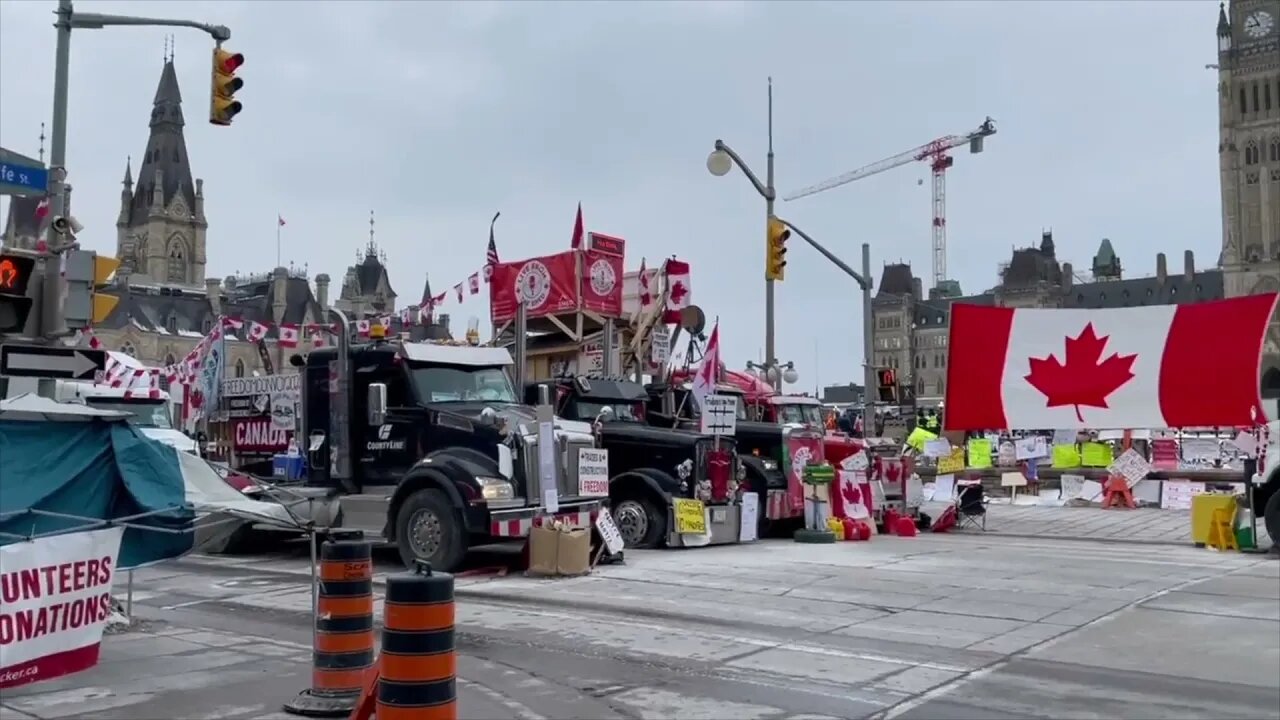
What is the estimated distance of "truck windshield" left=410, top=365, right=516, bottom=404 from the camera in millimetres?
14359

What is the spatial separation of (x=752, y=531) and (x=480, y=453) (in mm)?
5509

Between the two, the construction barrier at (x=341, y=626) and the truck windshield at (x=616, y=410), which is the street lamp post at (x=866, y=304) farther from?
the construction barrier at (x=341, y=626)

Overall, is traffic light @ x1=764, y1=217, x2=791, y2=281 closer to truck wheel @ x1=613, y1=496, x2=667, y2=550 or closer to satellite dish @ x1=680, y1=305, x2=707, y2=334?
satellite dish @ x1=680, y1=305, x2=707, y2=334

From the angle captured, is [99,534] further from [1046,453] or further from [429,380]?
[1046,453]

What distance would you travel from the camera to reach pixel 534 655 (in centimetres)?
899

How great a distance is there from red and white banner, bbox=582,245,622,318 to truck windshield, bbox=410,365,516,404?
15.9 feet

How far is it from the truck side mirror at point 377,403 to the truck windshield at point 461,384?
0.78 m

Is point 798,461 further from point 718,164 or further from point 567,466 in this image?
point 718,164

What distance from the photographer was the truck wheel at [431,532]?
13.2 m

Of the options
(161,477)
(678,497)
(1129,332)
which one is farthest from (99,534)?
(1129,332)

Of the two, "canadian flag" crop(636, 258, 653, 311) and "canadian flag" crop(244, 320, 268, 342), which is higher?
"canadian flag" crop(636, 258, 653, 311)

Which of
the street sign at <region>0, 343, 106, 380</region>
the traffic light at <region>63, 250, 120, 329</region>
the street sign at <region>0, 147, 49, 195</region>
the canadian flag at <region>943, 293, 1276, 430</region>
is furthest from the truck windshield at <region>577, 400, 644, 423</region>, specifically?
the street sign at <region>0, 343, 106, 380</region>

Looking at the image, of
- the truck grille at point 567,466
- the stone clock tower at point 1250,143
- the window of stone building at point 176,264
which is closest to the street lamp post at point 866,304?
the truck grille at point 567,466

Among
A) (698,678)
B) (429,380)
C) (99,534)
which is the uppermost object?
(429,380)
